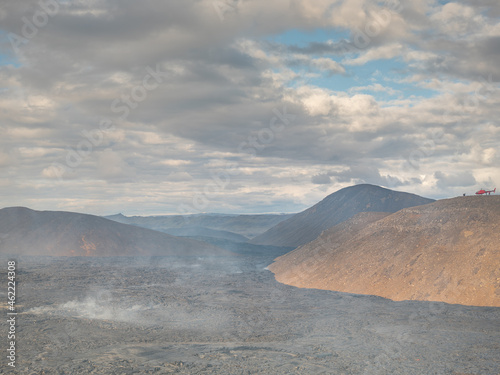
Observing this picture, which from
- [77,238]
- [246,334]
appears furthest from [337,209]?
[246,334]

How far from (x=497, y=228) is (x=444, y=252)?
18.5ft

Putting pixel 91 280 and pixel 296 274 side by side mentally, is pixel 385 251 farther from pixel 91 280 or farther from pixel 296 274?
pixel 91 280

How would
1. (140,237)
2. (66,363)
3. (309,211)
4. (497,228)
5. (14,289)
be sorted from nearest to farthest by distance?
(66,363), (497,228), (14,289), (140,237), (309,211)

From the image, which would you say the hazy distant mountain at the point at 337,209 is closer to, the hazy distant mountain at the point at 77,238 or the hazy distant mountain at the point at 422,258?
the hazy distant mountain at the point at 77,238

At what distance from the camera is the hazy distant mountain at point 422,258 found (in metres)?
34.7

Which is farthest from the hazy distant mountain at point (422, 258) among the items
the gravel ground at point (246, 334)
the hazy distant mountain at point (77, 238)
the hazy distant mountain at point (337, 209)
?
the hazy distant mountain at point (337, 209)

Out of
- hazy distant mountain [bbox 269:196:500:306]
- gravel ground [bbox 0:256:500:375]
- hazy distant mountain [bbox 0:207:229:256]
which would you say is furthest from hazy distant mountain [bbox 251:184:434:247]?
gravel ground [bbox 0:256:500:375]

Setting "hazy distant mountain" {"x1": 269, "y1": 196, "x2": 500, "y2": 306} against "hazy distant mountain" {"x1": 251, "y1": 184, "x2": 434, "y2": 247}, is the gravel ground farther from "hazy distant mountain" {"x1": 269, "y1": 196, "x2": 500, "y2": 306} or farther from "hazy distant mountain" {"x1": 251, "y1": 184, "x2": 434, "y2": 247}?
"hazy distant mountain" {"x1": 251, "y1": 184, "x2": 434, "y2": 247}

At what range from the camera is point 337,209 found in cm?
15488

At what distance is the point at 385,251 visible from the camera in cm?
4434

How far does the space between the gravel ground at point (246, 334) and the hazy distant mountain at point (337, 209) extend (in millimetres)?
103183

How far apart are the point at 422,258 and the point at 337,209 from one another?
116m

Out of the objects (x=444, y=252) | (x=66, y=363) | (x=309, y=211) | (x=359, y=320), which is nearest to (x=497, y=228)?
(x=444, y=252)

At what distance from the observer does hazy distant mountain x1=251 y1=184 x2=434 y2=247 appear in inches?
5689
